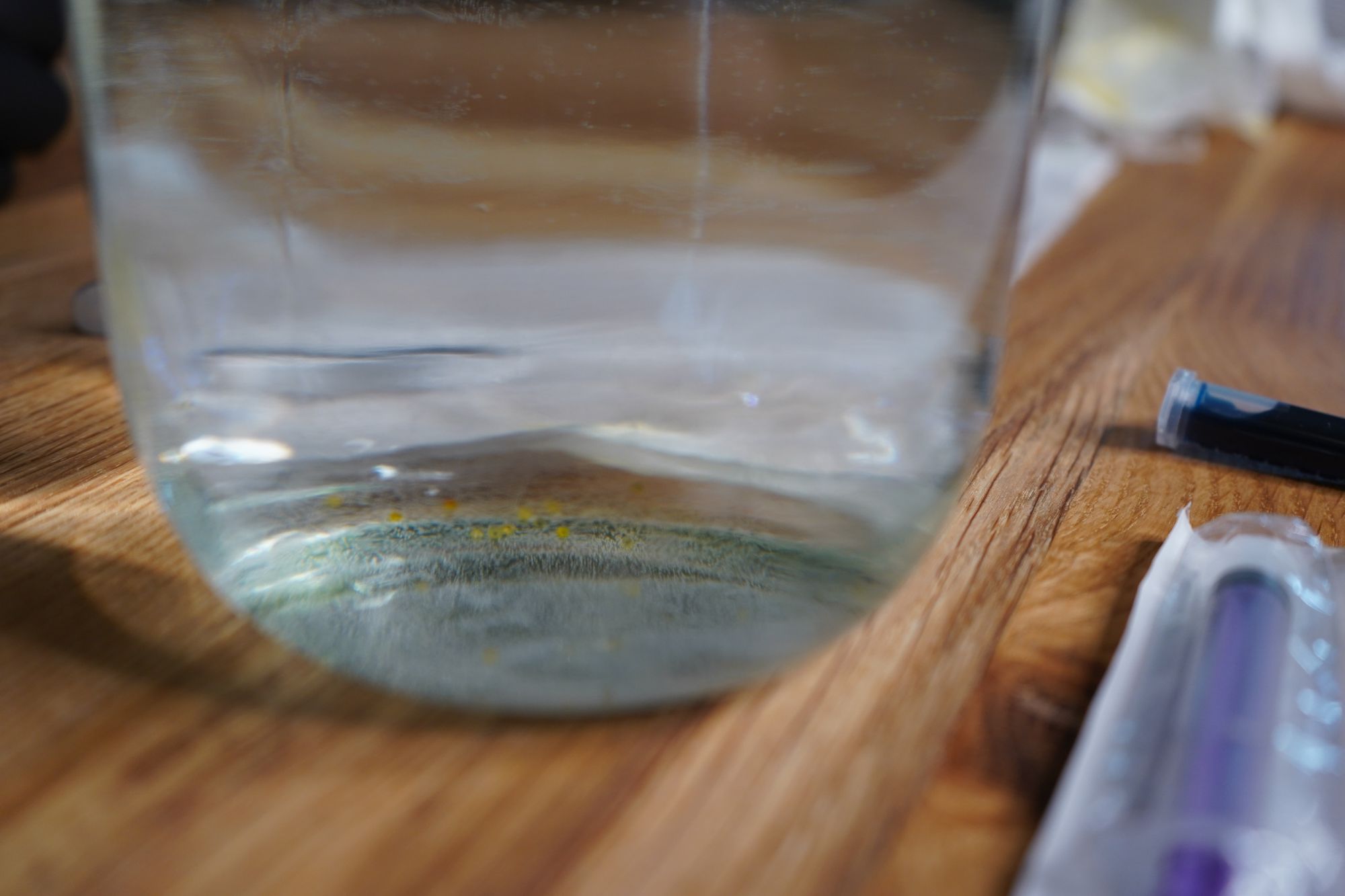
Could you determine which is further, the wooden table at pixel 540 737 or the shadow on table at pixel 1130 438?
the shadow on table at pixel 1130 438

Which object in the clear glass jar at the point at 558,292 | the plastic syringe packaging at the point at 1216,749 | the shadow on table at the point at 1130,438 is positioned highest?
the clear glass jar at the point at 558,292

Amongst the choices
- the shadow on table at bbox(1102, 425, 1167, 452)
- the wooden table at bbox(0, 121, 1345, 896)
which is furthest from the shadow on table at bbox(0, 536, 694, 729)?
the shadow on table at bbox(1102, 425, 1167, 452)

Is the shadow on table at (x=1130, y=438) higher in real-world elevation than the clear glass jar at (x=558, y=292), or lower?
lower

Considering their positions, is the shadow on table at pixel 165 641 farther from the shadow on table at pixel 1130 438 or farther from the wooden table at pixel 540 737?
the shadow on table at pixel 1130 438

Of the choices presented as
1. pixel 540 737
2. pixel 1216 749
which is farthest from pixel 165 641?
pixel 1216 749

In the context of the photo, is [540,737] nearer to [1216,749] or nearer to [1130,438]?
[1216,749]

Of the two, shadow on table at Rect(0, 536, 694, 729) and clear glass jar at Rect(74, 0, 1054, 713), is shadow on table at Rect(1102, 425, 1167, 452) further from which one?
shadow on table at Rect(0, 536, 694, 729)

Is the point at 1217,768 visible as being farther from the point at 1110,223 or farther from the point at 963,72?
the point at 1110,223

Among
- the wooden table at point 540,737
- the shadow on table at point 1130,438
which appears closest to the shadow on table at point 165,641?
the wooden table at point 540,737
